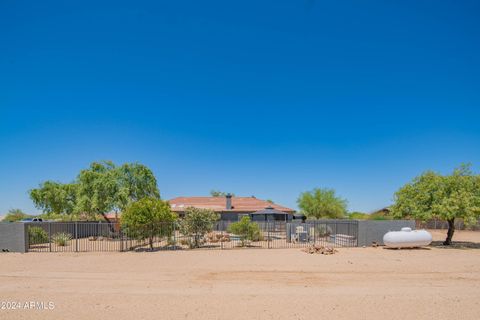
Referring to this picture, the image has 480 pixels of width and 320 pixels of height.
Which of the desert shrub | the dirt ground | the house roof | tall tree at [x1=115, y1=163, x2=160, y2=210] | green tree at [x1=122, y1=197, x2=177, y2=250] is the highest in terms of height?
tall tree at [x1=115, y1=163, x2=160, y2=210]

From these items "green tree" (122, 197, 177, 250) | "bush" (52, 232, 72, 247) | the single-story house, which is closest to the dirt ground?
"green tree" (122, 197, 177, 250)

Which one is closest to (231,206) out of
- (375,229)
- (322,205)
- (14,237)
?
(322,205)

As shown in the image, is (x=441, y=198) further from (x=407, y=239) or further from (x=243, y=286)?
(x=243, y=286)

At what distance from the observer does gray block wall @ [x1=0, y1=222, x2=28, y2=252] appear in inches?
734

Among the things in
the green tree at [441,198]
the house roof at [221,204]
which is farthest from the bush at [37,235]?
the green tree at [441,198]

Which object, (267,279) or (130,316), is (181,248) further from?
(130,316)

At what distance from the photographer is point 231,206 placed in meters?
45.1

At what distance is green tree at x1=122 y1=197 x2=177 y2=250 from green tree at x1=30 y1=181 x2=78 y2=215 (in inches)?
618

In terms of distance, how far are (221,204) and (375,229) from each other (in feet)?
90.7

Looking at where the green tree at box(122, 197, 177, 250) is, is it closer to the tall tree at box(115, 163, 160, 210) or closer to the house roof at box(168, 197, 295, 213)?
the tall tree at box(115, 163, 160, 210)

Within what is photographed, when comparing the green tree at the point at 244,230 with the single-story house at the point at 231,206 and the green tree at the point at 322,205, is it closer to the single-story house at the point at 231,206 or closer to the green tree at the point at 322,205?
the single-story house at the point at 231,206

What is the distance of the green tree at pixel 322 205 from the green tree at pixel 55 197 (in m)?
30.6

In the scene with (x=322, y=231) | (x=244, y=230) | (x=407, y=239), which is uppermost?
(x=244, y=230)

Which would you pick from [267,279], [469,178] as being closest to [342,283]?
[267,279]
